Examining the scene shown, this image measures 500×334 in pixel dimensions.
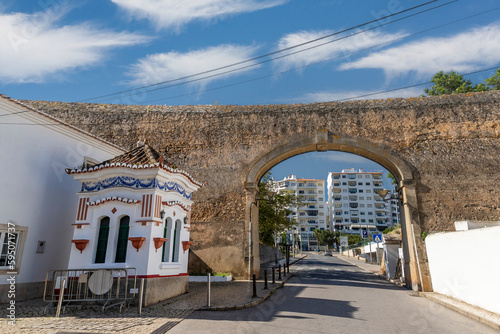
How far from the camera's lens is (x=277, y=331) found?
18.3ft

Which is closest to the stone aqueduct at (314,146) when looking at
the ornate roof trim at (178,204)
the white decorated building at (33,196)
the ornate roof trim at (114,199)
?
the ornate roof trim at (178,204)

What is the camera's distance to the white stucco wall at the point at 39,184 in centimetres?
878

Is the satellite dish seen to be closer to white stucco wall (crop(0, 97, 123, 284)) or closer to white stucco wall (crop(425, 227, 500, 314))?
white stucco wall (crop(0, 97, 123, 284))

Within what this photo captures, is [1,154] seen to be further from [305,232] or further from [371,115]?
[305,232]

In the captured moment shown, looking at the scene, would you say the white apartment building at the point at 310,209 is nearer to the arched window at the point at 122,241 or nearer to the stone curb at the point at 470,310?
the stone curb at the point at 470,310

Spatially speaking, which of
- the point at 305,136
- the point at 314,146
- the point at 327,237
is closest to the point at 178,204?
the point at 305,136

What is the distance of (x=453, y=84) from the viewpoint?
27500 mm

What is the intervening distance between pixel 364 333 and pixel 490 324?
108 inches

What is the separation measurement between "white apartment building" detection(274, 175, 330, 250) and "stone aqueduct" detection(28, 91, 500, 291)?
3185 inches

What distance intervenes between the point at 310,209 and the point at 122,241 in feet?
304

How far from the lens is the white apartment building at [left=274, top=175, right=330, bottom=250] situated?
9562cm

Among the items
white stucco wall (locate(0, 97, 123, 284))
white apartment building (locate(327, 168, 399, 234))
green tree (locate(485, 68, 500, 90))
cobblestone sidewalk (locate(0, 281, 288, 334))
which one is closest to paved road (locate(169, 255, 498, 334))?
cobblestone sidewalk (locate(0, 281, 288, 334))

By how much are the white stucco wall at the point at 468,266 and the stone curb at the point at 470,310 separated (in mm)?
150

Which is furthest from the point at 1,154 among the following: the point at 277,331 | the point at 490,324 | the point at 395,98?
the point at 395,98
